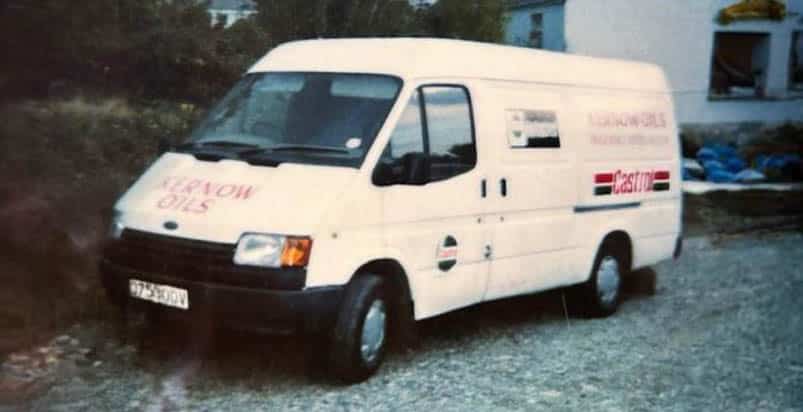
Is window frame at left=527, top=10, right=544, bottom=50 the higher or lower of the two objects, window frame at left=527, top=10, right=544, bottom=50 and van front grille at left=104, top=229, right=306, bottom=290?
the higher

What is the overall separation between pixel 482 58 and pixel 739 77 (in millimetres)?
15977

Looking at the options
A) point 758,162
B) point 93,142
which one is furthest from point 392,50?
point 758,162

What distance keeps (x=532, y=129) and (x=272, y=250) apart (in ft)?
9.18

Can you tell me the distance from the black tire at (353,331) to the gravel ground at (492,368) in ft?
0.38

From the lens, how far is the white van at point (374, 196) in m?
5.93

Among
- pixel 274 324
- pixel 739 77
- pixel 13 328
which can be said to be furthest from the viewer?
pixel 739 77

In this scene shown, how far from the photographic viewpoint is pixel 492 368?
6.90 m

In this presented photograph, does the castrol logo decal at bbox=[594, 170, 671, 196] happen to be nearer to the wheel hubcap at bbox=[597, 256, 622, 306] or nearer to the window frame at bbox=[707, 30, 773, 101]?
the wheel hubcap at bbox=[597, 256, 622, 306]

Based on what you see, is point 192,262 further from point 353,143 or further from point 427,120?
point 427,120

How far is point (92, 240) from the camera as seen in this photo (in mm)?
8430

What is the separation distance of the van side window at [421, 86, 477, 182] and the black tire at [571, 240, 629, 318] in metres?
2.12

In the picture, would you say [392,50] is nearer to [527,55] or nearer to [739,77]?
[527,55]

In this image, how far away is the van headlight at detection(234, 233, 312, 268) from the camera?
5832 millimetres

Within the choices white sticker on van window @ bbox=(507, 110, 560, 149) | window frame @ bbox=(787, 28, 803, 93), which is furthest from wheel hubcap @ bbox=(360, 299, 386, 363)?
window frame @ bbox=(787, 28, 803, 93)
